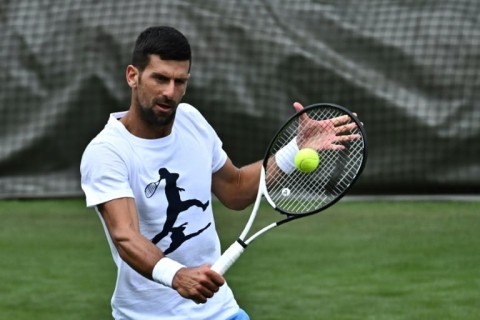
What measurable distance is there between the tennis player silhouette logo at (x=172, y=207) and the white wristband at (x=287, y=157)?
1.65ft

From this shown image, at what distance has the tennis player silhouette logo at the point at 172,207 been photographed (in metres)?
4.93

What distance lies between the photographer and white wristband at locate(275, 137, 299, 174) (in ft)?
17.2

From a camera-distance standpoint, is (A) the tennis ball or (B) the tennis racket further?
(A) the tennis ball

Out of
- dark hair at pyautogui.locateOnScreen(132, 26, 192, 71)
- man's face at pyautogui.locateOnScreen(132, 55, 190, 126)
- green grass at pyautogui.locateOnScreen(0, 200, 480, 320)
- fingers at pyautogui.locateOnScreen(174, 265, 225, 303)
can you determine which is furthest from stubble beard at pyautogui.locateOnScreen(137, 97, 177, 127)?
green grass at pyautogui.locateOnScreen(0, 200, 480, 320)

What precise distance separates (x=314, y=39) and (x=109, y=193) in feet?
27.5

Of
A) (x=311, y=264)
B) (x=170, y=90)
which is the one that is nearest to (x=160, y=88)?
(x=170, y=90)

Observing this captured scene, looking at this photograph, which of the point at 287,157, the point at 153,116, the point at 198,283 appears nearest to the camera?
the point at 198,283

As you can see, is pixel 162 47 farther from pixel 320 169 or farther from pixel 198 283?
pixel 320 169

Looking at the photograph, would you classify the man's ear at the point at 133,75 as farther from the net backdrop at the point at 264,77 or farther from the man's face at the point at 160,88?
the net backdrop at the point at 264,77

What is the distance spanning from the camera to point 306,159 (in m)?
5.17

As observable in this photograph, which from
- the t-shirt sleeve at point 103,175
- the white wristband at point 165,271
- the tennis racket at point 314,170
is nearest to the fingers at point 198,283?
the white wristband at point 165,271

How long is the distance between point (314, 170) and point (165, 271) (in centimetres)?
106

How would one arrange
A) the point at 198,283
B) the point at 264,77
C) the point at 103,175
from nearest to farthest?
the point at 198,283, the point at 103,175, the point at 264,77

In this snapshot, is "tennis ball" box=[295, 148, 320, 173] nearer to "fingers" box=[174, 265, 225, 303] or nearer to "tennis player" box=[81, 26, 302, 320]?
"tennis player" box=[81, 26, 302, 320]
